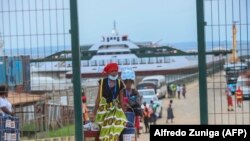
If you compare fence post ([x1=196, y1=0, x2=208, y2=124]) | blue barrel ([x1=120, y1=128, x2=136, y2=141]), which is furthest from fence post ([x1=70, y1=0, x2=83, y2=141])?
fence post ([x1=196, y1=0, x2=208, y2=124])

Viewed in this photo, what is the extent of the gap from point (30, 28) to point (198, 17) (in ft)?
6.54

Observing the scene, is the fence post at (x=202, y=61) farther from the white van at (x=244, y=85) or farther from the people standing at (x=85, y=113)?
the people standing at (x=85, y=113)

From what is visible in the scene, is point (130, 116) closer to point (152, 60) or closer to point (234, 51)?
point (152, 60)

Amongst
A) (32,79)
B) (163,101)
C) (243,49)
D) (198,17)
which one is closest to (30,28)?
(32,79)

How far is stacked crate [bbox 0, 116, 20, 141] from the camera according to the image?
7836 mm

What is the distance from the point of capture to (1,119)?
25.9 feet

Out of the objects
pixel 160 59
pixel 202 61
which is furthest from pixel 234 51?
pixel 160 59

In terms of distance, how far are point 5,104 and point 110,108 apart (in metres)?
1.40

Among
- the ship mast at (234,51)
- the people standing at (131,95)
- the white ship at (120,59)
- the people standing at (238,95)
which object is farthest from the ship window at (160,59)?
the people standing at (238,95)

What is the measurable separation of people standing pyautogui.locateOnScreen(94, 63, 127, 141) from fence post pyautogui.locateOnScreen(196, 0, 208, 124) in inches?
36.4

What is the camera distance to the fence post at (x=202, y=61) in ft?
23.8

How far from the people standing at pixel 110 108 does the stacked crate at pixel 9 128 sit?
1095 mm

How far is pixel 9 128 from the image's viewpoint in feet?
25.7

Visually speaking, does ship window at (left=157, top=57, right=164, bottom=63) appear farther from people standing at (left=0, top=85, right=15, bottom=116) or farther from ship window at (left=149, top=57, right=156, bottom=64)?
people standing at (left=0, top=85, right=15, bottom=116)
